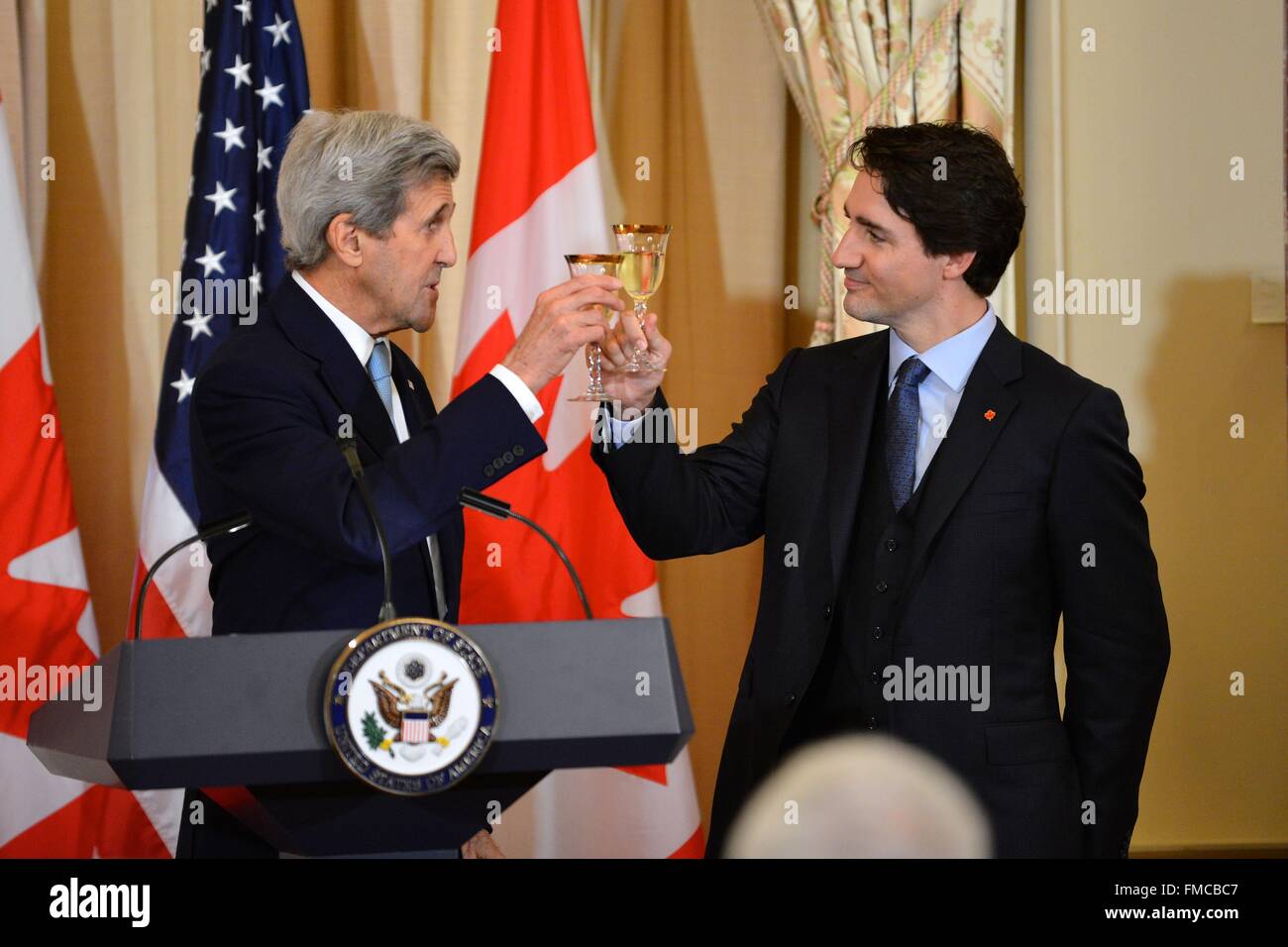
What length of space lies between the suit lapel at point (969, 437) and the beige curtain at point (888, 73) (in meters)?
1.23

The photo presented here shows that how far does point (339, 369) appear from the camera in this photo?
2.08m

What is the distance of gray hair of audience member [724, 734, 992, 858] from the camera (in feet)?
7.57

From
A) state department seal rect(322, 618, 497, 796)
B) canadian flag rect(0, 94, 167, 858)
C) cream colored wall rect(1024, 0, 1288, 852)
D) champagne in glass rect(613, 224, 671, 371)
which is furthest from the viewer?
cream colored wall rect(1024, 0, 1288, 852)

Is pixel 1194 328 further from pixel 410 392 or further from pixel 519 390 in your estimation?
pixel 519 390

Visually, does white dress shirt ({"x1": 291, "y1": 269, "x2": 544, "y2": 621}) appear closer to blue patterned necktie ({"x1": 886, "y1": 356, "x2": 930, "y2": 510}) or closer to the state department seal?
the state department seal

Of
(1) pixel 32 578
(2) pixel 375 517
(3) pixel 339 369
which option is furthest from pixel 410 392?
(1) pixel 32 578

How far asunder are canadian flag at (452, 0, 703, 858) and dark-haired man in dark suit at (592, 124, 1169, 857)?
1.16 m

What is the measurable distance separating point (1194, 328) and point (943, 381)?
6.26 ft

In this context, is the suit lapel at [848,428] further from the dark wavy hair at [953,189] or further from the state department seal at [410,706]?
the state department seal at [410,706]

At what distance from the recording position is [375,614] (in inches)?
78.6

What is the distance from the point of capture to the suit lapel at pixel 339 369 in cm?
206

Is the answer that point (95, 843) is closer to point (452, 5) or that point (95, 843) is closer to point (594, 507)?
point (594, 507)

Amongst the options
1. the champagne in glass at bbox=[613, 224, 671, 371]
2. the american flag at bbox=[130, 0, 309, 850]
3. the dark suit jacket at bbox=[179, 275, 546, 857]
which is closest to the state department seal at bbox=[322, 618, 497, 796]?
the dark suit jacket at bbox=[179, 275, 546, 857]

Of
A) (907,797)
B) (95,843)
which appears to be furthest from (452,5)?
(907,797)
